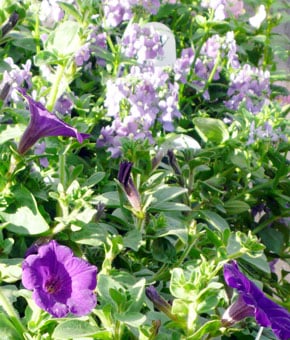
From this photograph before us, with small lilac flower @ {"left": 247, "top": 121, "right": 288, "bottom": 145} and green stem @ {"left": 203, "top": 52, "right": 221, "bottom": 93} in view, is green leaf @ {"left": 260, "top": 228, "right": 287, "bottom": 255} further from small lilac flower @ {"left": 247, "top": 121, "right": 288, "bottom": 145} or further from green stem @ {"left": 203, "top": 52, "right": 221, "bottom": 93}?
green stem @ {"left": 203, "top": 52, "right": 221, "bottom": 93}

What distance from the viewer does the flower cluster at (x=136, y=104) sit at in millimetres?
1273

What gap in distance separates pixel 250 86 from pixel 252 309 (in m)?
0.81

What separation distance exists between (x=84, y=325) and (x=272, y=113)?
0.71 metres

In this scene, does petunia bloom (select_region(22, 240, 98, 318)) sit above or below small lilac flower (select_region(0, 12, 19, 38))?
below

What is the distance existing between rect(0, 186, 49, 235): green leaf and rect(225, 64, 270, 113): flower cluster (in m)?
0.70

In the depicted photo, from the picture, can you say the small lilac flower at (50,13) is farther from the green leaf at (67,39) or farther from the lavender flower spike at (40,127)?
the lavender flower spike at (40,127)

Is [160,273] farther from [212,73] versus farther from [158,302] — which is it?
[212,73]

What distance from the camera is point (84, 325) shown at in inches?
33.4

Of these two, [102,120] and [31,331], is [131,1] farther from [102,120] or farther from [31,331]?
[31,331]

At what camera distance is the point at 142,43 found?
4.64ft

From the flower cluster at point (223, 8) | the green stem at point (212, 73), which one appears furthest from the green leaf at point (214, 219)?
the flower cluster at point (223, 8)

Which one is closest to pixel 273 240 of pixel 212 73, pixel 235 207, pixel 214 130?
pixel 235 207

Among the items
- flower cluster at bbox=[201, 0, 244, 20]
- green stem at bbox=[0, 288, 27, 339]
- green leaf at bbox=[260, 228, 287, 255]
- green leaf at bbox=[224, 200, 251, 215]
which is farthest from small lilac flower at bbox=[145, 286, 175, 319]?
flower cluster at bbox=[201, 0, 244, 20]

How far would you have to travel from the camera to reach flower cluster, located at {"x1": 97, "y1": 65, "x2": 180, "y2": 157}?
4.18ft
